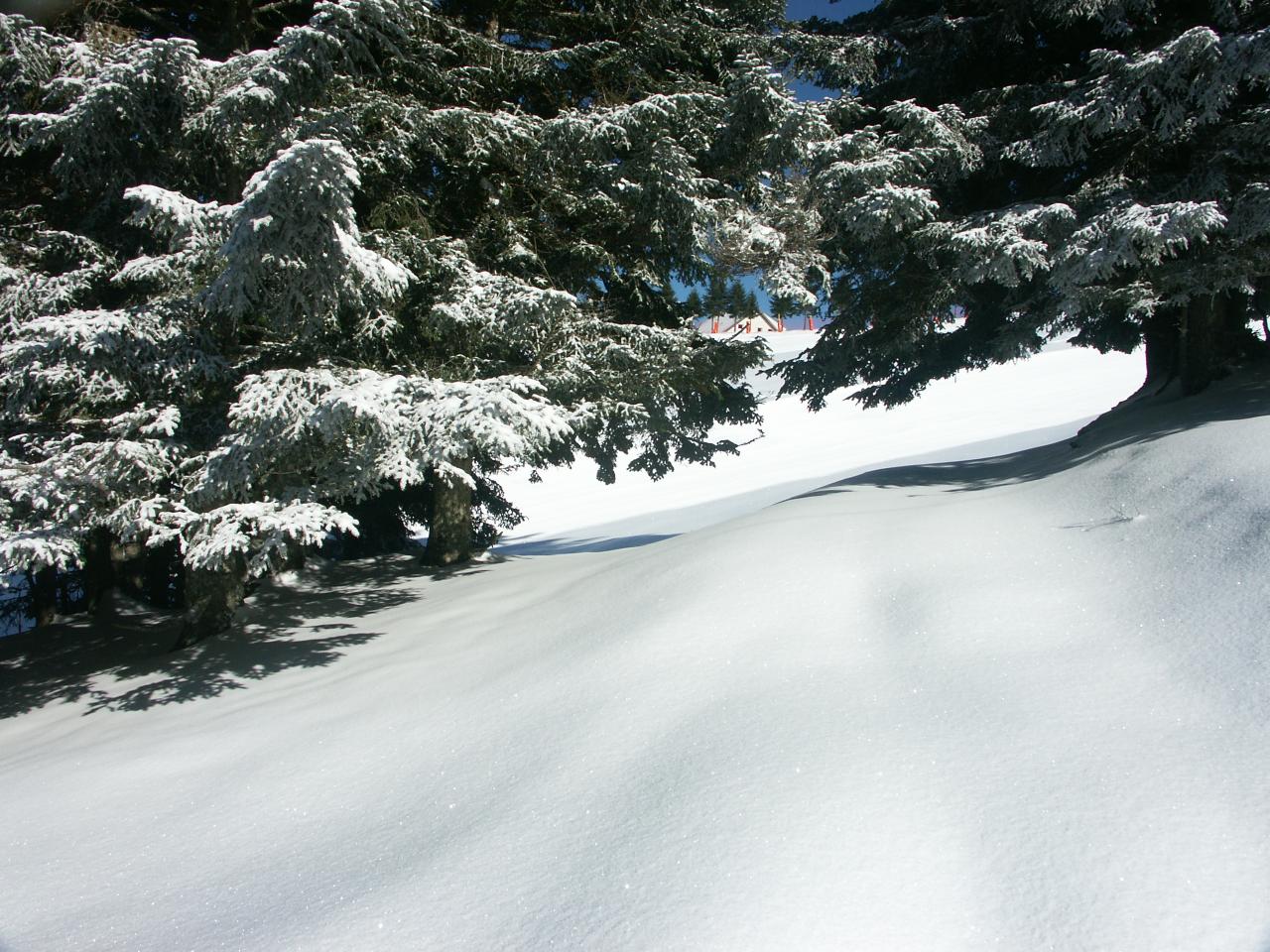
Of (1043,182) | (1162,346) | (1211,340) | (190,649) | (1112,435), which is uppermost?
(1043,182)

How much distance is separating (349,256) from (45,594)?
848 centimetres

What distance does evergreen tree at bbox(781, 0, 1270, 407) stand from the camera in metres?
6.69

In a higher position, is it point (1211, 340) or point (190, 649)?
point (1211, 340)

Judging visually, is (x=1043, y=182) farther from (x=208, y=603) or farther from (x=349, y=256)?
(x=208, y=603)

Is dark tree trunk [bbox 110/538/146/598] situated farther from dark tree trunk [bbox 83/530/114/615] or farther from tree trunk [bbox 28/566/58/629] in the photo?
tree trunk [bbox 28/566/58/629]

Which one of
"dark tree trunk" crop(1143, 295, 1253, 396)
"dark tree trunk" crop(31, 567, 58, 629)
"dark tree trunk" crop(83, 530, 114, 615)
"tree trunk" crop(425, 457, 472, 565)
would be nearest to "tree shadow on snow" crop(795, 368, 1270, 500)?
"dark tree trunk" crop(1143, 295, 1253, 396)

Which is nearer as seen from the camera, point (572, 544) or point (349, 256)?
point (349, 256)

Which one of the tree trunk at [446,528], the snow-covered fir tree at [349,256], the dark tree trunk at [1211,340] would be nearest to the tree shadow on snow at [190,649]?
the tree trunk at [446,528]

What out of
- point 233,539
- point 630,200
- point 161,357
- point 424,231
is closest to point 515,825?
point 233,539

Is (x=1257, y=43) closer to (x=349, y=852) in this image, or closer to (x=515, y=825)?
(x=515, y=825)

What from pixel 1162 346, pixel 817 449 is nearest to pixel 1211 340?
pixel 1162 346

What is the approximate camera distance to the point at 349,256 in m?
5.19

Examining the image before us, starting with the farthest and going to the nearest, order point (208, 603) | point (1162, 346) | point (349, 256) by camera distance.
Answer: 1. point (1162, 346)
2. point (208, 603)
3. point (349, 256)

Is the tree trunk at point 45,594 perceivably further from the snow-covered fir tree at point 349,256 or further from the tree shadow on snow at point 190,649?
the snow-covered fir tree at point 349,256
